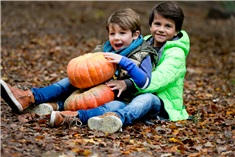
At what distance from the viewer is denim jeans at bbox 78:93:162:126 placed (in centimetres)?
505

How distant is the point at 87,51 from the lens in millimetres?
11039

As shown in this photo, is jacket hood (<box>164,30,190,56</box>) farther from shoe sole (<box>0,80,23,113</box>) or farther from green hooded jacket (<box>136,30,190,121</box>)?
shoe sole (<box>0,80,23,113</box>)

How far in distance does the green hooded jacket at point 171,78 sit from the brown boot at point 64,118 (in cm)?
95

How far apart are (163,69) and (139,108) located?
2.23ft

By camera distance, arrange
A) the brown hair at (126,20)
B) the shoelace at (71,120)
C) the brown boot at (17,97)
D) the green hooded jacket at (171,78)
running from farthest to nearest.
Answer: the green hooded jacket at (171,78) → the brown hair at (126,20) → the brown boot at (17,97) → the shoelace at (71,120)

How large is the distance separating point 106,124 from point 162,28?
5.45 ft

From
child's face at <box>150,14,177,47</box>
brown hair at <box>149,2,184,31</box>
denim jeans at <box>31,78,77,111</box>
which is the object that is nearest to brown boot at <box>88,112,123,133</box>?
denim jeans at <box>31,78,77,111</box>

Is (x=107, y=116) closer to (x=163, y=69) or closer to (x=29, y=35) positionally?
(x=163, y=69)

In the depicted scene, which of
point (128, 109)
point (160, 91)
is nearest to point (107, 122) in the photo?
point (128, 109)

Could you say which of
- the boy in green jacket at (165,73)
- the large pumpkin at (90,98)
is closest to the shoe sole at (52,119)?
the large pumpkin at (90,98)

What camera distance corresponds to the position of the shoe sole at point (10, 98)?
501 centimetres

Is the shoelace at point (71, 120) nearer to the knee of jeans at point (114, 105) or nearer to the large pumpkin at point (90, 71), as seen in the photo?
the knee of jeans at point (114, 105)

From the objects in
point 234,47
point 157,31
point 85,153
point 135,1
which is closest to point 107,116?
point 85,153

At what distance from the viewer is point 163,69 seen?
5.54 m
